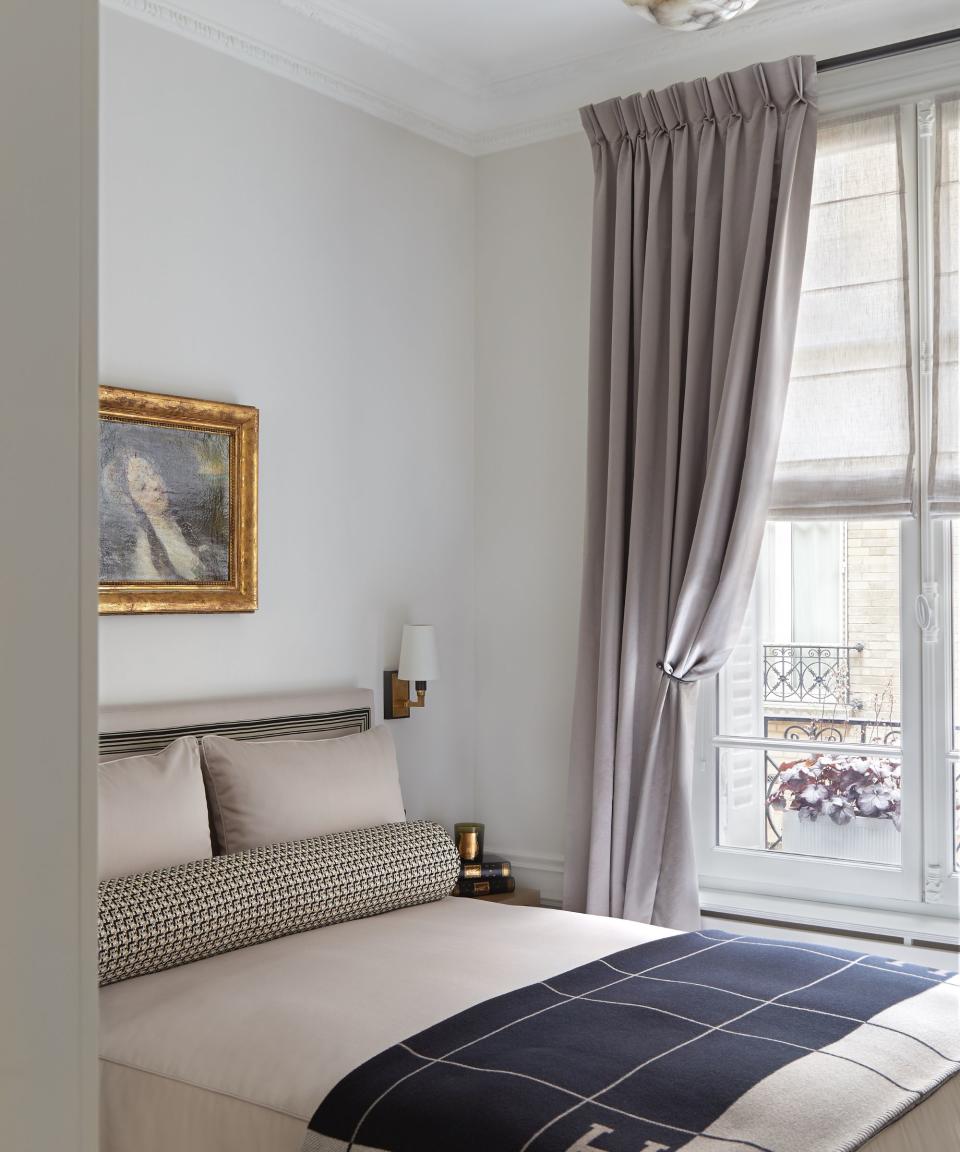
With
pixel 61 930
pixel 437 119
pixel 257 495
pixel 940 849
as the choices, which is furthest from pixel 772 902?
pixel 61 930

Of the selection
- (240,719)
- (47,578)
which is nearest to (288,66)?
(240,719)

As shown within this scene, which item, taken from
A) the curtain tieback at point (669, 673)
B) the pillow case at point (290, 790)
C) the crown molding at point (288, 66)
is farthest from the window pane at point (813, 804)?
the crown molding at point (288, 66)

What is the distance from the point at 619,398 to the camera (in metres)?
3.60

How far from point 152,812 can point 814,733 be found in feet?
6.28

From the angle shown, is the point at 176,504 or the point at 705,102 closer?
the point at 176,504

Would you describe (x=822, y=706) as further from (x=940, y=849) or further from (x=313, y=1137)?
(x=313, y=1137)

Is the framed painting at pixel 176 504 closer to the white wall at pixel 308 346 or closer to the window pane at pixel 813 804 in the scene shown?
A: the white wall at pixel 308 346

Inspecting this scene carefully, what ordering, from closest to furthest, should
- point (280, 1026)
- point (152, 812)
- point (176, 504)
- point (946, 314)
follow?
point (280, 1026) < point (152, 812) < point (176, 504) < point (946, 314)

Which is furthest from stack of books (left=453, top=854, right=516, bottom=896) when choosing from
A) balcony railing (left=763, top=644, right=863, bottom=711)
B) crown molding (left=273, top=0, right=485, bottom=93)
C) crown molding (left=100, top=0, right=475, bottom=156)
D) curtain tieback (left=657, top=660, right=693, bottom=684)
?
crown molding (left=273, top=0, right=485, bottom=93)

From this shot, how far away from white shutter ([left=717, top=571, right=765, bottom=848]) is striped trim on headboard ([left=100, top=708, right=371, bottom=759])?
3.65 ft

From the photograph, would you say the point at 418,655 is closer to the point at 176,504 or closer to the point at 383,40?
the point at 176,504

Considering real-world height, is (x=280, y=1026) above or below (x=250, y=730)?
below

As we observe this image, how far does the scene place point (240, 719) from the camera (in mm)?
3162

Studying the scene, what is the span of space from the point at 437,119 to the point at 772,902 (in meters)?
2.77
